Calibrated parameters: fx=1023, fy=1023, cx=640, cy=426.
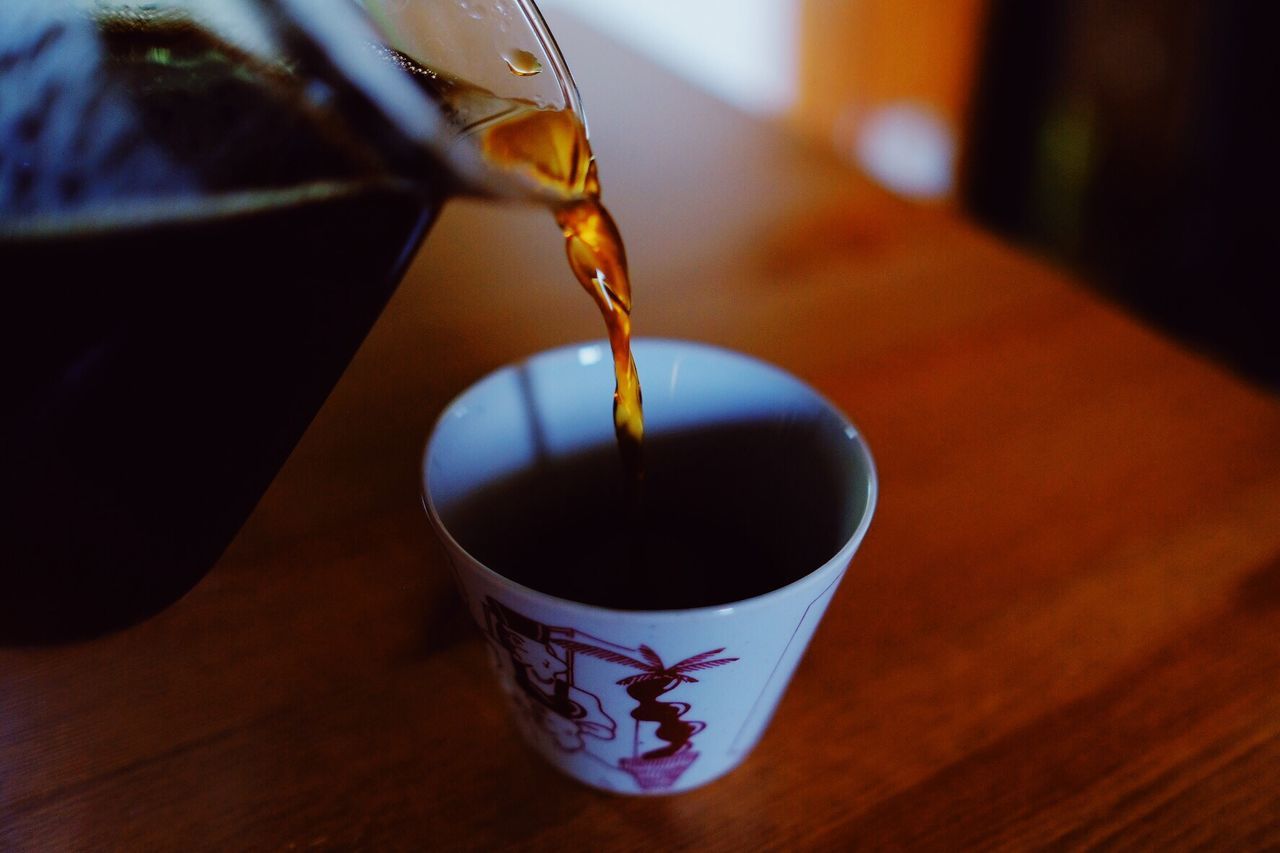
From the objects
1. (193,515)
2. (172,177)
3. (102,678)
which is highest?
(172,177)

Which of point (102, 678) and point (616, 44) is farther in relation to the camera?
point (616, 44)

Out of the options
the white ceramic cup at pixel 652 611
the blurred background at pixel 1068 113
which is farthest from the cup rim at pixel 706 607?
the blurred background at pixel 1068 113

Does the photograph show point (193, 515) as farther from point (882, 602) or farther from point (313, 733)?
point (882, 602)

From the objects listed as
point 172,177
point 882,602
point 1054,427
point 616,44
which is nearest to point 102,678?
point 172,177

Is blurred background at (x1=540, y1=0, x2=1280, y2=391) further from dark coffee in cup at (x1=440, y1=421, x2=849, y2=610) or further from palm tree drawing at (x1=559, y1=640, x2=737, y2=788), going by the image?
palm tree drawing at (x1=559, y1=640, x2=737, y2=788)

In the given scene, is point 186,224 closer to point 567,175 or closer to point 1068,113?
point 567,175

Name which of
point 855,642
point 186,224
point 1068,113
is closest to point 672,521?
point 855,642
